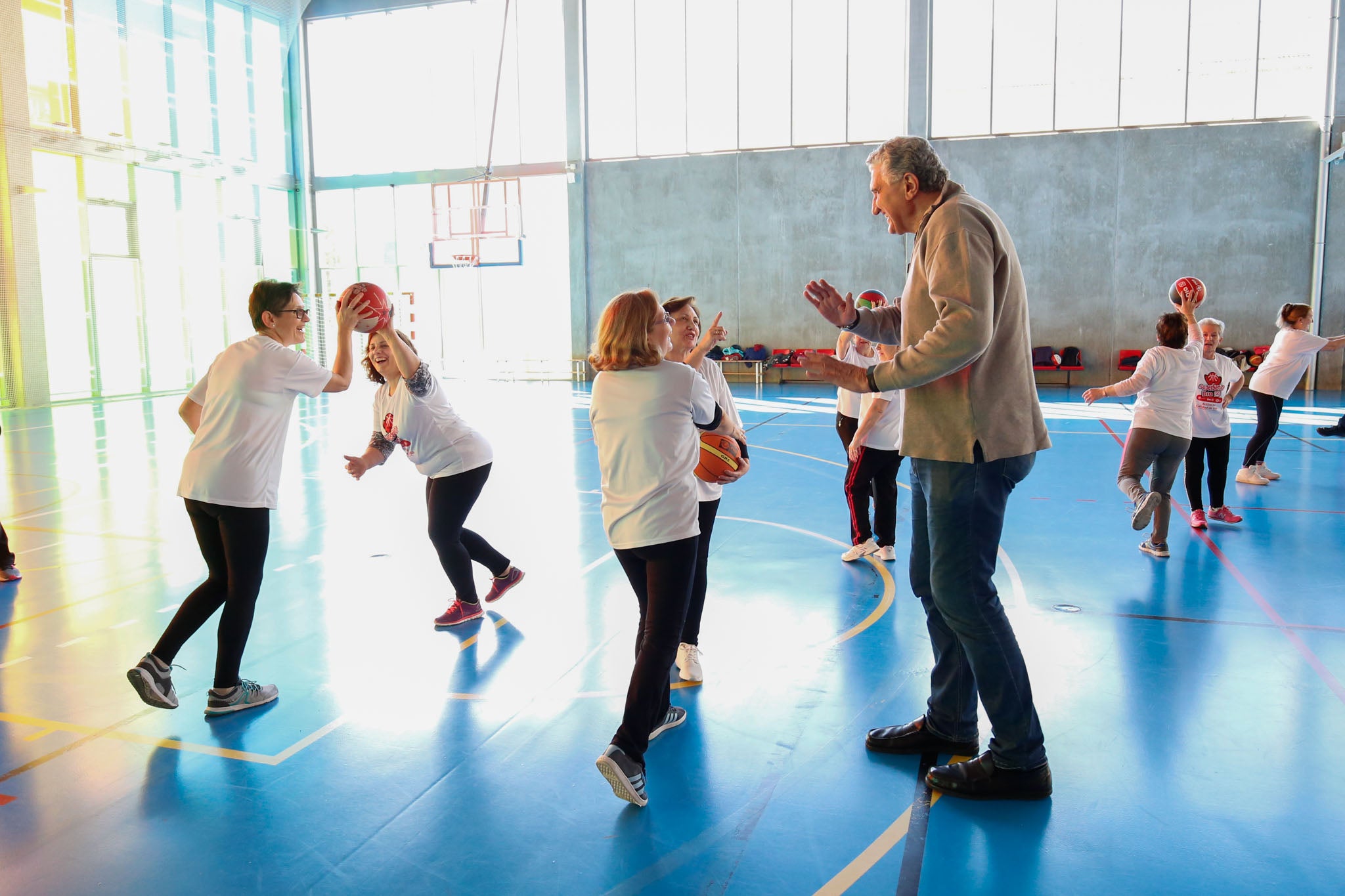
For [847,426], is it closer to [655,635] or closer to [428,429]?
[428,429]

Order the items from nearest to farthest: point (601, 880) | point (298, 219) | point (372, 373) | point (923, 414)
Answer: point (601, 880) < point (923, 414) < point (372, 373) < point (298, 219)

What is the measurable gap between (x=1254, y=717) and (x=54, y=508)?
28.4 feet

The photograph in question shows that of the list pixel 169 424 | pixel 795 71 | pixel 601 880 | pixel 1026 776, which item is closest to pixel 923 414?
pixel 1026 776

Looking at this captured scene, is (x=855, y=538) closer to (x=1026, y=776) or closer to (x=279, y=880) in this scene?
(x=1026, y=776)

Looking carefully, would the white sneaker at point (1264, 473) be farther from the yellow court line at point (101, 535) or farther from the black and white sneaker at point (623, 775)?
the yellow court line at point (101, 535)

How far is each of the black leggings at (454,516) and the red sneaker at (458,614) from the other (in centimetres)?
4

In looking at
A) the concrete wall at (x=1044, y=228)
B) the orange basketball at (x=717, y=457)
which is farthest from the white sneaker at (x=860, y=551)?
the concrete wall at (x=1044, y=228)

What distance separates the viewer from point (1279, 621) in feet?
15.6

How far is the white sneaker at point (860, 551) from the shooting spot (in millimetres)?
6012

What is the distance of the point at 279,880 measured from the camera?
8.68 ft

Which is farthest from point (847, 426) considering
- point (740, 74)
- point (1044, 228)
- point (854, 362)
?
point (740, 74)

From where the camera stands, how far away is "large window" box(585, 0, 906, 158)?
20.7 metres

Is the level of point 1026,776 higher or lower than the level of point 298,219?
lower

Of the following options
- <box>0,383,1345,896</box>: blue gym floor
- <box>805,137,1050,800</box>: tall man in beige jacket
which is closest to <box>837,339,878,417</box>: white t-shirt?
<box>0,383,1345,896</box>: blue gym floor
